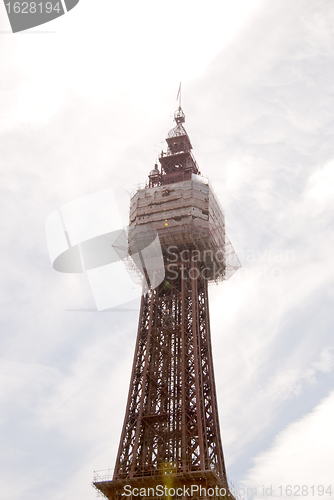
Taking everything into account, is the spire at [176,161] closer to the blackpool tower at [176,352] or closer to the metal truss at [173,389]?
the blackpool tower at [176,352]

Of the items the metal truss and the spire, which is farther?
the spire

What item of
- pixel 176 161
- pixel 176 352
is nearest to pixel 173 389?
pixel 176 352

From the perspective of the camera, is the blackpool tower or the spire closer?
the blackpool tower

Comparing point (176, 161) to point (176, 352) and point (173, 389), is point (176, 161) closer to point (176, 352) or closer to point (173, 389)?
point (176, 352)

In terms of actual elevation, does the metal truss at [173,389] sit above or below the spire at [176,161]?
below

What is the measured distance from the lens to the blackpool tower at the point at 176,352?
198ft

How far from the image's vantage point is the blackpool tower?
6038 cm

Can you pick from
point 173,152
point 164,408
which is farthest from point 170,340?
point 173,152

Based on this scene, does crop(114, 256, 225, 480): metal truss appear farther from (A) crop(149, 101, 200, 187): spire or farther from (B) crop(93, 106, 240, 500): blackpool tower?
(A) crop(149, 101, 200, 187): spire

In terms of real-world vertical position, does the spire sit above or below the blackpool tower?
above

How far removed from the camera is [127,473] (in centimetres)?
6181

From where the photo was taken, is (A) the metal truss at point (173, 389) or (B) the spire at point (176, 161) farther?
(B) the spire at point (176, 161)

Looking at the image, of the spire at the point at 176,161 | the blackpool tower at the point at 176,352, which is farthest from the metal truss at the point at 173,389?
the spire at the point at 176,161

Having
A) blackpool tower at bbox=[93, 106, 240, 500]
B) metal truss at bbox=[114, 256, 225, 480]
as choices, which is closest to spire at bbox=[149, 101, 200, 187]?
blackpool tower at bbox=[93, 106, 240, 500]
